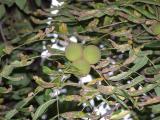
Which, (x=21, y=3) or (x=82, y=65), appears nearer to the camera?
(x=82, y=65)

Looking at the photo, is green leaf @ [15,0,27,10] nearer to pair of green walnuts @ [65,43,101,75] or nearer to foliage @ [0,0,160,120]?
foliage @ [0,0,160,120]

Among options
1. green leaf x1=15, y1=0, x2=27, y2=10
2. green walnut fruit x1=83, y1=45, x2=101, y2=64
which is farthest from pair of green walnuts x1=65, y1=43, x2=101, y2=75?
green leaf x1=15, y1=0, x2=27, y2=10

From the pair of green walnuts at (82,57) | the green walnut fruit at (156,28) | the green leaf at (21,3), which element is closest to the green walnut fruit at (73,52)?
the pair of green walnuts at (82,57)

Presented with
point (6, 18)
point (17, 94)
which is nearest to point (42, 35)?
point (17, 94)

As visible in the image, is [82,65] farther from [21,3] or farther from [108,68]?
[21,3]

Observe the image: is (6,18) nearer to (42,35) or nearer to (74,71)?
(42,35)

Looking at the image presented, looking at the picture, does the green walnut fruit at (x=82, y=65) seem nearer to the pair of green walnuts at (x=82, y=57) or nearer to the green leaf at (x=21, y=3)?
the pair of green walnuts at (x=82, y=57)

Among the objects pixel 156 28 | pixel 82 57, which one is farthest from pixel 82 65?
pixel 156 28
